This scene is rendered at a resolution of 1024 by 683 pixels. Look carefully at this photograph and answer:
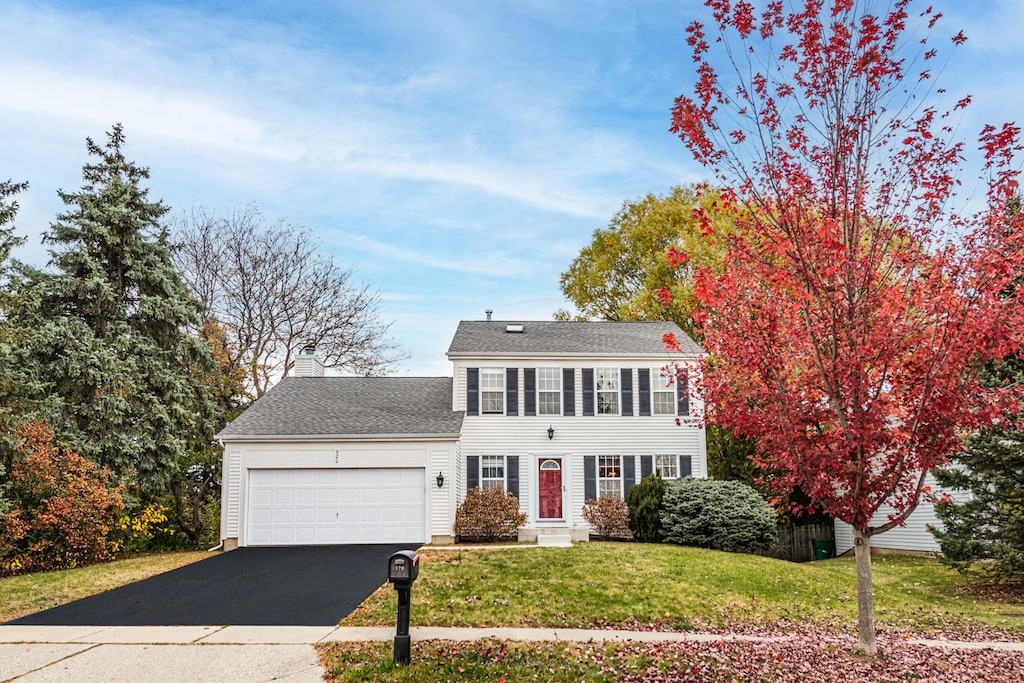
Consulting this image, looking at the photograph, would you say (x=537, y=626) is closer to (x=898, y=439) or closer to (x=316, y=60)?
(x=898, y=439)

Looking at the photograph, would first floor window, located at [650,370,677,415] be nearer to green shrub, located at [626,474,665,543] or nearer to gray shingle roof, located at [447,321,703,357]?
gray shingle roof, located at [447,321,703,357]

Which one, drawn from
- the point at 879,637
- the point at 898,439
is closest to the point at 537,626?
the point at 879,637

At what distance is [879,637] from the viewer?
887 centimetres

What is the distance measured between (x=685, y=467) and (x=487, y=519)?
5817 millimetres

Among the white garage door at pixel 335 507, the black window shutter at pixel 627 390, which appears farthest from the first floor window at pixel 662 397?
the white garage door at pixel 335 507

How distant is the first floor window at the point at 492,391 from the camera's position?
20891mm

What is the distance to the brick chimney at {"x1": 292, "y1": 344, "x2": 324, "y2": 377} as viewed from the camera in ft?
80.0

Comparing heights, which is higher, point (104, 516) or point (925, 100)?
point (925, 100)

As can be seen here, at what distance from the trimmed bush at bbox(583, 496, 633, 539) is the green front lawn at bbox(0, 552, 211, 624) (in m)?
9.55

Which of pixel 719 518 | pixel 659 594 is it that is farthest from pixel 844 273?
pixel 719 518

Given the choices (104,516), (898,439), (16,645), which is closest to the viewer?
(898,439)

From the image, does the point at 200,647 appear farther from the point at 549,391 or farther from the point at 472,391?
the point at 549,391

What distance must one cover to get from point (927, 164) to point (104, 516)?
57.0 ft

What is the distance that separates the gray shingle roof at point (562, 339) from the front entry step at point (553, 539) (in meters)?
5.22
